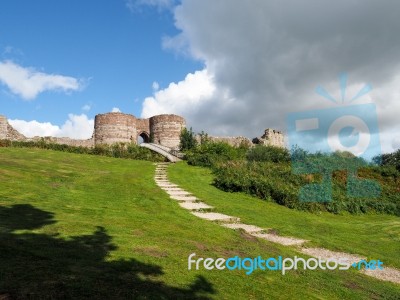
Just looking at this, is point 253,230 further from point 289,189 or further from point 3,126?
point 3,126

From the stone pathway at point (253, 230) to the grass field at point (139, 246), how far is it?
0.55 m

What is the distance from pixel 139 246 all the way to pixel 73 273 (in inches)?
80.7

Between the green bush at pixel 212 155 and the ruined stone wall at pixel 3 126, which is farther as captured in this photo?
the ruined stone wall at pixel 3 126

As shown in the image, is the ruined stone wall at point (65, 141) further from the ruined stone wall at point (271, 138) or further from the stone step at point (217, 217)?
the stone step at point (217, 217)

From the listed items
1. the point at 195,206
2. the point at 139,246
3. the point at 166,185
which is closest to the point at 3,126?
the point at 166,185

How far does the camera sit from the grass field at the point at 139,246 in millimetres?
4809

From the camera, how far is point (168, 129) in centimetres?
4425

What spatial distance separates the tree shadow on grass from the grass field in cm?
1

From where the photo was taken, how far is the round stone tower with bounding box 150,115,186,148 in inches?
1736

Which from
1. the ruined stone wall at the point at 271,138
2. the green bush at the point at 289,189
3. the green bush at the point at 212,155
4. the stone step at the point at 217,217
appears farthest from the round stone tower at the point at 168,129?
the stone step at the point at 217,217

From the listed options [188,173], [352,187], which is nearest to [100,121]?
[188,173]

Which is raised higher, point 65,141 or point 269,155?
point 65,141

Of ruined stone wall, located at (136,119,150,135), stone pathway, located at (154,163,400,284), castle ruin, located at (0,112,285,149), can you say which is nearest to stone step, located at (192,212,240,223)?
stone pathway, located at (154,163,400,284)

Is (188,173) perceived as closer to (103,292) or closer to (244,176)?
(244,176)
